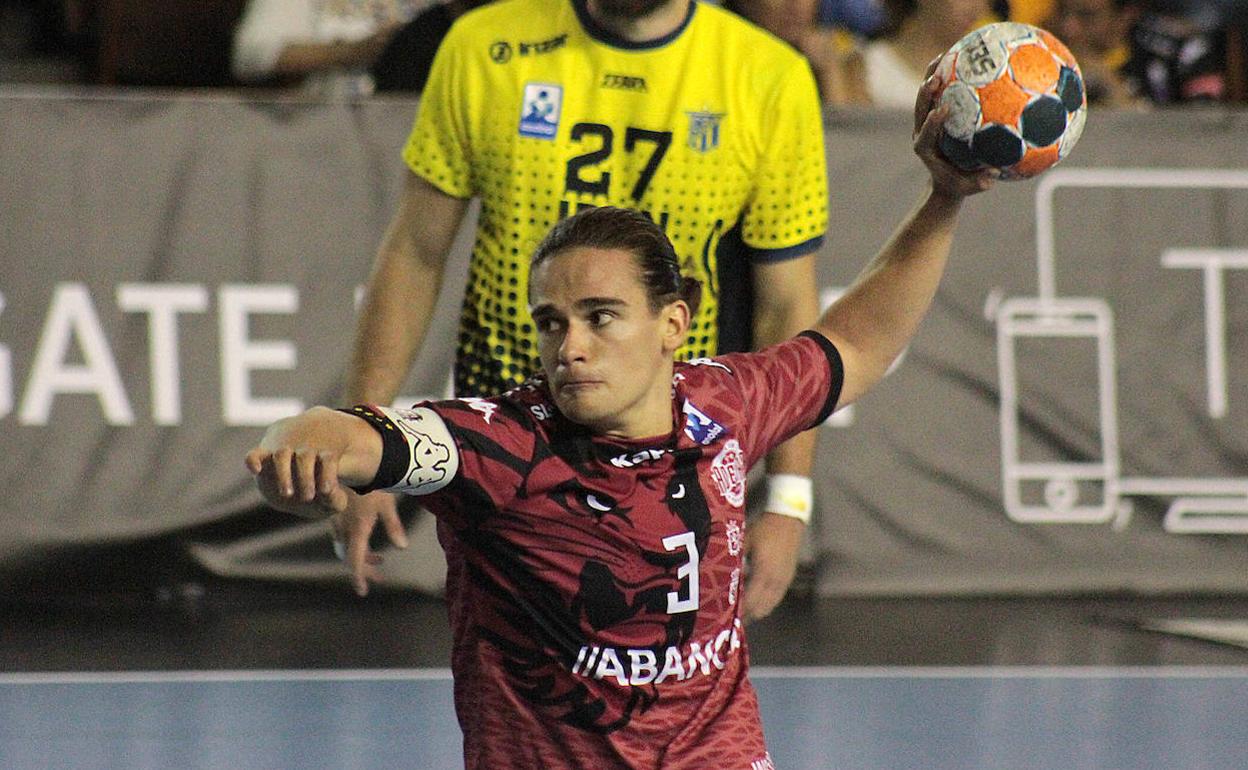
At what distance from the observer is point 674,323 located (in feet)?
10.4

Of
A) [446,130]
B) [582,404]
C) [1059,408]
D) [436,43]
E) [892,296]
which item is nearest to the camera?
[582,404]

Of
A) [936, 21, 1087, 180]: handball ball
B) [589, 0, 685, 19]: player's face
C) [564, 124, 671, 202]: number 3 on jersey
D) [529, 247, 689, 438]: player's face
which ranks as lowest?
[529, 247, 689, 438]: player's face

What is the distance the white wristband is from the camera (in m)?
4.20

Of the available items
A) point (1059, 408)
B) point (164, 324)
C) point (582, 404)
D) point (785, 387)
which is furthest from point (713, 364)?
point (1059, 408)

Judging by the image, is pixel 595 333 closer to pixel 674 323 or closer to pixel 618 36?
pixel 674 323

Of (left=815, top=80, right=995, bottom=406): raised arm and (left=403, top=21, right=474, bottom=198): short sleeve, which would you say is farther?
(left=403, top=21, right=474, bottom=198): short sleeve

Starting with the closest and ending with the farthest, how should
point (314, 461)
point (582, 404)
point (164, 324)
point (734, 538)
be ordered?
point (314, 461) < point (582, 404) < point (734, 538) < point (164, 324)

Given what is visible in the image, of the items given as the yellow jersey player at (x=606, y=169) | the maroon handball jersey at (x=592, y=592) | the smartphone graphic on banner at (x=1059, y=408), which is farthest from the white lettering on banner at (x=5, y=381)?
the maroon handball jersey at (x=592, y=592)

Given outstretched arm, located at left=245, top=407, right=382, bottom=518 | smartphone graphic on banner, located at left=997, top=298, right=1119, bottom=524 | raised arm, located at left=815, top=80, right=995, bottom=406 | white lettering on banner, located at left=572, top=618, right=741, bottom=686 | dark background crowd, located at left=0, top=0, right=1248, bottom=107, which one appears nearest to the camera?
outstretched arm, located at left=245, top=407, right=382, bottom=518

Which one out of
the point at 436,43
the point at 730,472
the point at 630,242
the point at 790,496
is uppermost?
the point at 436,43

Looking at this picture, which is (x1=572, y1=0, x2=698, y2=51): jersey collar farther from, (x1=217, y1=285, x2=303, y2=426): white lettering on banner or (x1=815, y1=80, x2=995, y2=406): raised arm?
(x1=217, y1=285, x2=303, y2=426): white lettering on banner

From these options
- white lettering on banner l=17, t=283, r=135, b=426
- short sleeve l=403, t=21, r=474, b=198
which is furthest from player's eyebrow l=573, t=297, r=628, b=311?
white lettering on banner l=17, t=283, r=135, b=426

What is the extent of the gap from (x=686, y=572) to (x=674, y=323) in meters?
0.42

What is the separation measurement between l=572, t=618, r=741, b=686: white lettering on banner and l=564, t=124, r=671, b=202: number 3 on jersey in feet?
3.83
